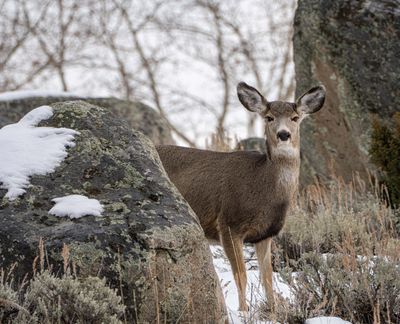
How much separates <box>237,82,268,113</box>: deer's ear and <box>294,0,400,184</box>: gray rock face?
2887mm

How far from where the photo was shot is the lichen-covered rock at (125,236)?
4277 mm

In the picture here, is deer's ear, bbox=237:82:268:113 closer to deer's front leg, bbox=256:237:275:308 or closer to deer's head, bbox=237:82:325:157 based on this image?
deer's head, bbox=237:82:325:157

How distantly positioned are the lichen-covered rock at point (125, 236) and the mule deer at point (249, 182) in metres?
1.65

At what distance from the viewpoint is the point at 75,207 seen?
4.55m

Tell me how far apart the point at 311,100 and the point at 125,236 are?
334 centimetres

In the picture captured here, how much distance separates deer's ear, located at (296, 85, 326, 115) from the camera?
7.16 meters

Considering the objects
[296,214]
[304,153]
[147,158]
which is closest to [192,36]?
[304,153]

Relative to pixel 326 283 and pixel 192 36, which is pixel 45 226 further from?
pixel 192 36

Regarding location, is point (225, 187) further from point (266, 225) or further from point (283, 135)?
point (283, 135)

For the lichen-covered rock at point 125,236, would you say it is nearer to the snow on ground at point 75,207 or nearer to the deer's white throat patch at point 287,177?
the snow on ground at point 75,207

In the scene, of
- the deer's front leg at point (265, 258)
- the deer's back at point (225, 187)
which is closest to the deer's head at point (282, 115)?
the deer's back at point (225, 187)

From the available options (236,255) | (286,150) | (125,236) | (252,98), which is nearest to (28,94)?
(252,98)

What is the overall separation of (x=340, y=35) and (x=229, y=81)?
1674 centimetres

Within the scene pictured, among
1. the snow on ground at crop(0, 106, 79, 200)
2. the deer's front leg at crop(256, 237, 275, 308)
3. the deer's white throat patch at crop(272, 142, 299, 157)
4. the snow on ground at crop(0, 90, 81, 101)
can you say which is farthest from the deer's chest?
the snow on ground at crop(0, 90, 81, 101)
